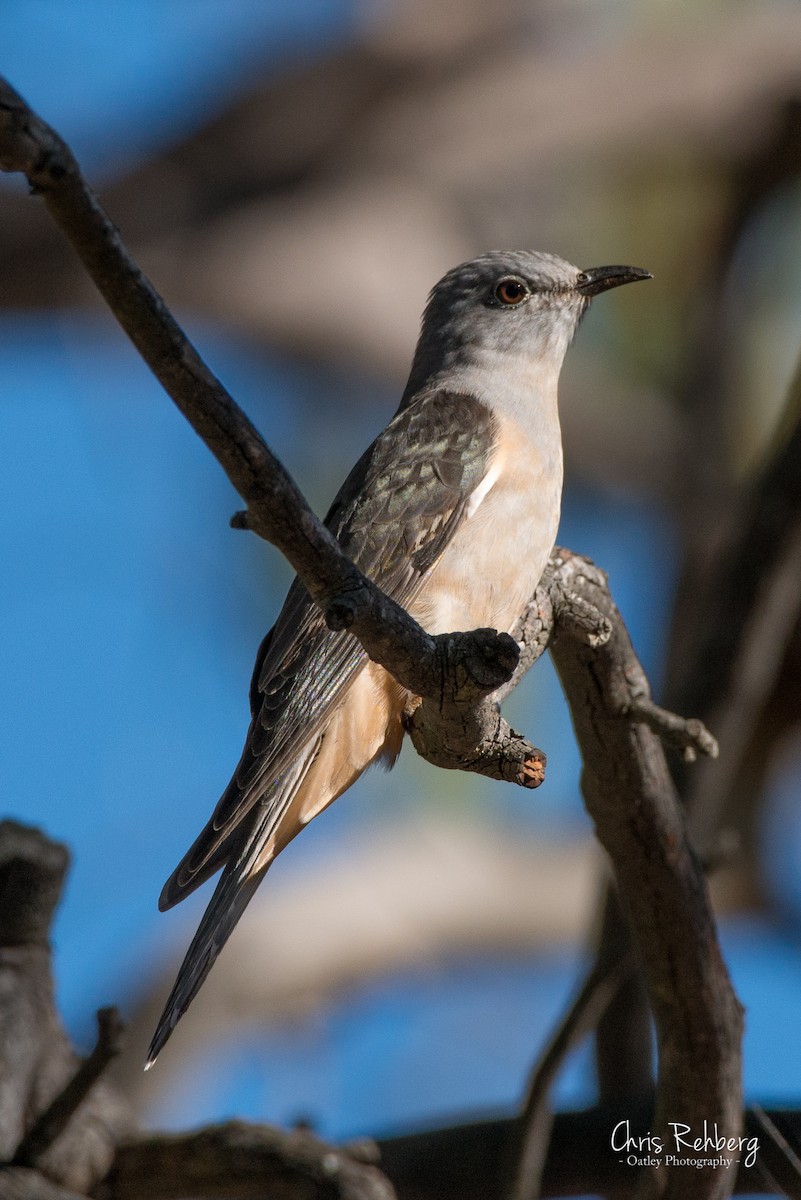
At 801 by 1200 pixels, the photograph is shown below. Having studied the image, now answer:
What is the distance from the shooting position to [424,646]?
2.84m

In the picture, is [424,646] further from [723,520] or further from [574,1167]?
[723,520]

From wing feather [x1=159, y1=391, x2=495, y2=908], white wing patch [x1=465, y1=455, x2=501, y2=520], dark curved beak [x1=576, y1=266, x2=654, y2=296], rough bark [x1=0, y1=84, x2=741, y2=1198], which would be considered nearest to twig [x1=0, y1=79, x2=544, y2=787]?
rough bark [x1=0, y1=84, x2=741, y2=1198]

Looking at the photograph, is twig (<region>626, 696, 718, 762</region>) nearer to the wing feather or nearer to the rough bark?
the rough bark

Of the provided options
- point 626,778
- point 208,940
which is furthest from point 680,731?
point 208,940

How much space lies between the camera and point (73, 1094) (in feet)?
12.5

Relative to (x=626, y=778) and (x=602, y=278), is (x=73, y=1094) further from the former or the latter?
(x=602, y=278)

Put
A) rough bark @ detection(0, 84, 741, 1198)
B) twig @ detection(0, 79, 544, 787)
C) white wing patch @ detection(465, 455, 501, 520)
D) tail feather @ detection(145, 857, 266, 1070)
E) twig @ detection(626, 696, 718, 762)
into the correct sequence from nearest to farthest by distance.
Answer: twig @ detection(0, 79, 544, 787), rough bark @ detection(0, 84, 741, 1198), tail feather @ detection(145, 857, 266, 1070), twig @ detection(626, 696, 718, 762), white wing patch @ detection(465, 455, 501, 520)

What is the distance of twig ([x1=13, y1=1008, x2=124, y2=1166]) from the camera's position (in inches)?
146

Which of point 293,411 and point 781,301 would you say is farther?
point 781,301

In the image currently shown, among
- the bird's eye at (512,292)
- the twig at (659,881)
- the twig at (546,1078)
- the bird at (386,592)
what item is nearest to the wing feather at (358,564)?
the bird at (386,592)

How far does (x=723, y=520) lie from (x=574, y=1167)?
7491mm

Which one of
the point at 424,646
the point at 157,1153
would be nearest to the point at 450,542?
the point at 424,646

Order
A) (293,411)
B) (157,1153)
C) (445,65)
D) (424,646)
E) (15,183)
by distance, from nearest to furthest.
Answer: (424,646) < (157,1153) < (15,183) < (445,65) < (293,411)

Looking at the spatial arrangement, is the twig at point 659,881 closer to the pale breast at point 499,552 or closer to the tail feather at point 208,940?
the pale breast at point 499,552
